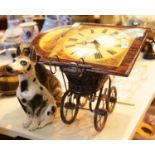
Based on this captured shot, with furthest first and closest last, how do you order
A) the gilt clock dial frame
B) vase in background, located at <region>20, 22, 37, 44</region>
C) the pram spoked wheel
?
vase in background, located at <region>20, 22, 37, 44</region>
the pram spoked wheel
the gilt clock dial frame

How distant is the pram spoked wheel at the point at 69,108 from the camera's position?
73 centimetres

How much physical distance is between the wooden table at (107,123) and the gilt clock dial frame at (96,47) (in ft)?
0.63

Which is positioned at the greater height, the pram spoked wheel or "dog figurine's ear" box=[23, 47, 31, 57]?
"dog figurine's ear" box=[23, 47, 31, 57]

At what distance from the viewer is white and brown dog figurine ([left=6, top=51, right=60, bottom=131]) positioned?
2.18 ft

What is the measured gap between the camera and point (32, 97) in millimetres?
701

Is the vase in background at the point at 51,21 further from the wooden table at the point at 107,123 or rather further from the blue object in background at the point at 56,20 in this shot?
the wooden table at the point at 107,123

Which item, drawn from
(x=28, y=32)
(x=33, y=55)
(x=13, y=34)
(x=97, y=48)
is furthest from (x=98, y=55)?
(x=13, y=34)

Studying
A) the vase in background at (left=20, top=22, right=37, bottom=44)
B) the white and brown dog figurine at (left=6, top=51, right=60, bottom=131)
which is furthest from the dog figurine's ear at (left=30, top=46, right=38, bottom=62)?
the vase in background at (left=20, top=22, right=37, bottom=44)

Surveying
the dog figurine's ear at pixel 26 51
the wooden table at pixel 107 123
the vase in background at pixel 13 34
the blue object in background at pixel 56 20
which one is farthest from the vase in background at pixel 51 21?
the dog figurine's ear at pixel 26 51

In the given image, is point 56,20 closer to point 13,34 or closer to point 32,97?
point 13,34

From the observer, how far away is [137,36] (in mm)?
712

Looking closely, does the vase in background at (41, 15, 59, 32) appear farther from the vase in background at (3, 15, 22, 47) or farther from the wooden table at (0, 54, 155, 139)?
the wooden table at (0, 54, 155, 139)
